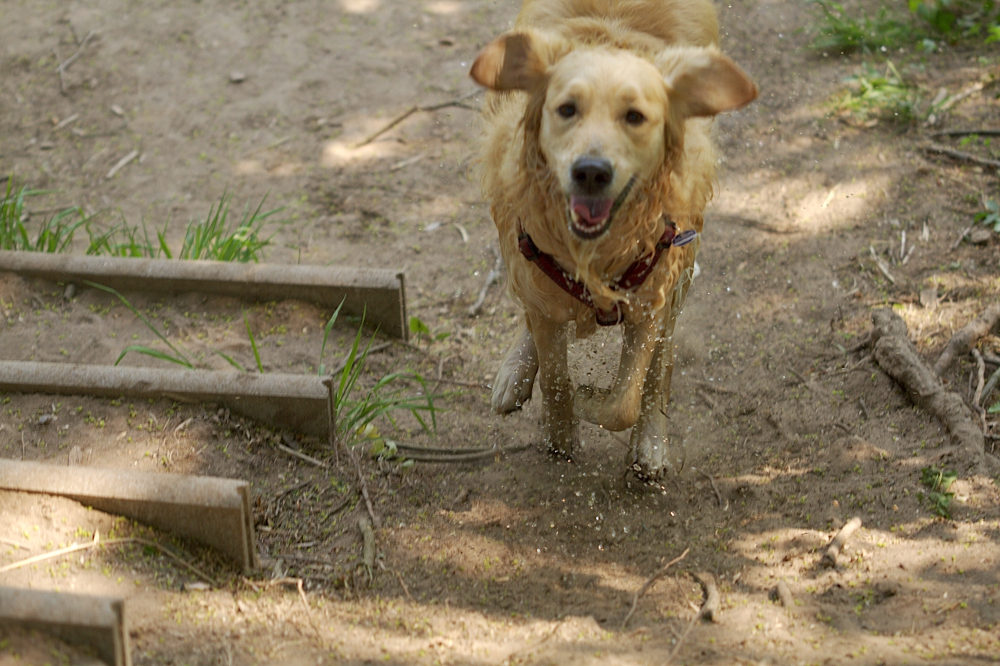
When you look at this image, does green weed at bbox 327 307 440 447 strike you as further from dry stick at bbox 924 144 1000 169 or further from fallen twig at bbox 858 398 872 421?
dry stick at bbox 924 144 1000 169

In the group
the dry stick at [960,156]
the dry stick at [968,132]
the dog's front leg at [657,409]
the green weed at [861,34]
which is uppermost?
the green weed at [861,34]

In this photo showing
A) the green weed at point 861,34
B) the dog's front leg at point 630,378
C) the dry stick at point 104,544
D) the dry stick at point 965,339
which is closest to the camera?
the dry stick at point 104,544

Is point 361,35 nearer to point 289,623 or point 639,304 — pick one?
point 639,304

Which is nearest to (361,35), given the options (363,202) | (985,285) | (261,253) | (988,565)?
(363,202)

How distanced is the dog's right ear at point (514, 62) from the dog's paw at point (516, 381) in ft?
4.11

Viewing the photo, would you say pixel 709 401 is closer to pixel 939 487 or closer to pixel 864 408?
pixel 864 408

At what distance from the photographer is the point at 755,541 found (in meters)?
3.07

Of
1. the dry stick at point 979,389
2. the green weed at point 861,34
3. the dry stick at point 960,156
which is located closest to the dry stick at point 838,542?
the dry stick at point 979,389

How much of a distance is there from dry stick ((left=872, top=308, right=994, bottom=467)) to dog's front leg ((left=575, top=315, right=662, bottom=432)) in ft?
3.93

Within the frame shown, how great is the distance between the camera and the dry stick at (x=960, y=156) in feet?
16.4

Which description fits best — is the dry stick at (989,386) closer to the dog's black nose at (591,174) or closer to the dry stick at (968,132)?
the dog's black nose at (591,174)

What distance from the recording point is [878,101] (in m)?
5.65

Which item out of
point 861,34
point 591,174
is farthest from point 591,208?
point 861,34

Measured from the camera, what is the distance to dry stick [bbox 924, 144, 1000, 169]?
5008mm
